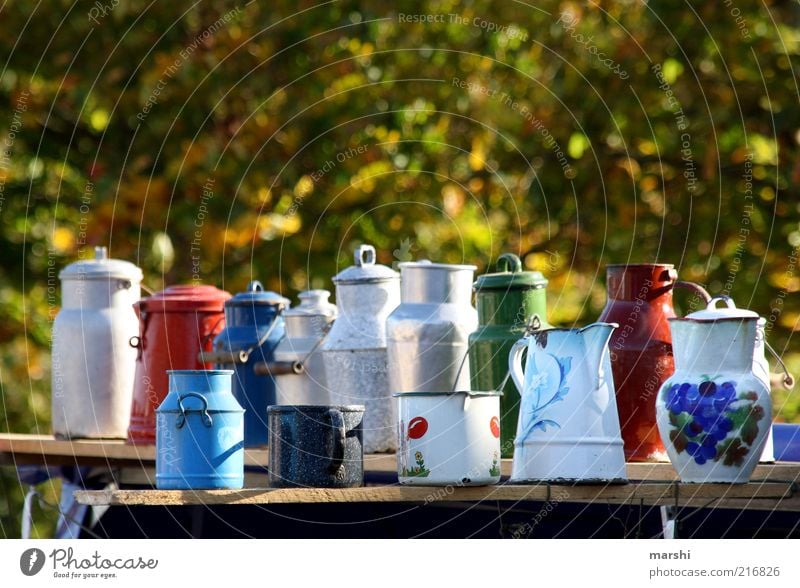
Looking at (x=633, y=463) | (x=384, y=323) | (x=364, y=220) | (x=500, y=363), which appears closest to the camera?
(x=633, y=463)

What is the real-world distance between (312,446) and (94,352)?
3.88 feet

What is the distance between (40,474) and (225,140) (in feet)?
8.72

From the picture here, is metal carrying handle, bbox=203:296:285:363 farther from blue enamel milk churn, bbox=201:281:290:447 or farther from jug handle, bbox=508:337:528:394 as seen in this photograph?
jug handle, bbox=508:337:528:394

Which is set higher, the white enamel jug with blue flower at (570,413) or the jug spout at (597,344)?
the jug spout at (597,344)

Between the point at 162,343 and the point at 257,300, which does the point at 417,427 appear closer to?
the point at 257,300

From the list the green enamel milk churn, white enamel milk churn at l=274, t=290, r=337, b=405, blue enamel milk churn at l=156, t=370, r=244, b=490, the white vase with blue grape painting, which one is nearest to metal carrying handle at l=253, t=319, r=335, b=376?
white enamel milk churn at l=274, t=290, r=337, b=405

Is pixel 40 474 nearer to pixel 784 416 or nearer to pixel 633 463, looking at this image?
pixel 633 463

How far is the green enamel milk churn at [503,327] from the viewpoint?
246cm

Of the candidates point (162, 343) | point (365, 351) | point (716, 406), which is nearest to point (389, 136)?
point (162, 343)

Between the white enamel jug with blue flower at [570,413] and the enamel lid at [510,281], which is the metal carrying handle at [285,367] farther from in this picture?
the white enamel jug with blue flower at [570,413]

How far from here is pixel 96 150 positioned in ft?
19.3

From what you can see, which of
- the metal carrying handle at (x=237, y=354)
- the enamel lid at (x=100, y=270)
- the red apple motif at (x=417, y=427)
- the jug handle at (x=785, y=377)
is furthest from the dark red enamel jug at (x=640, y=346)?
the enamel lid at (x=100, y=270)

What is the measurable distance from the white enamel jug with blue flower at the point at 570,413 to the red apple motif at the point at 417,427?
0.16 m

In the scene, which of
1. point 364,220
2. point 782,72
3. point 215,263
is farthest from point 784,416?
point 215,263
